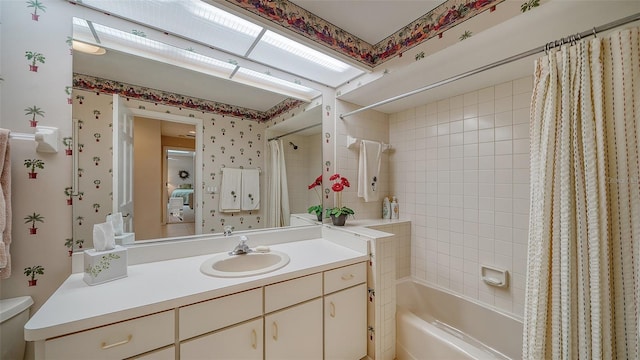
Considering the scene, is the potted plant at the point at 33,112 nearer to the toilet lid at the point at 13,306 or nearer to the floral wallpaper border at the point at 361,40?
the toilet lid at the point at 13,306

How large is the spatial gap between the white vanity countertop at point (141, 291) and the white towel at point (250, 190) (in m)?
0.45

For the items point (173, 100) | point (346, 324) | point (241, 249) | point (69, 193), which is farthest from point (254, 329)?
point (173, 100)

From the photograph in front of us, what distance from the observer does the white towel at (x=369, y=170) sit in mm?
2158

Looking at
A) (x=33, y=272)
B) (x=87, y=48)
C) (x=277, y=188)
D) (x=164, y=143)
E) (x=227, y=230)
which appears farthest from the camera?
(x=277, y=188)

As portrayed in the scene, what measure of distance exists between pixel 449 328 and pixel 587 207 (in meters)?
1.61

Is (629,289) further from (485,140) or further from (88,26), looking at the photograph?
(88,26)

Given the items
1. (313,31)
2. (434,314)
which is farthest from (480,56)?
(434,314)

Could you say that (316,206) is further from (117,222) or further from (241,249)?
(117,222)

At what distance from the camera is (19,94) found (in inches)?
39.4

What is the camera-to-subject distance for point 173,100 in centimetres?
140

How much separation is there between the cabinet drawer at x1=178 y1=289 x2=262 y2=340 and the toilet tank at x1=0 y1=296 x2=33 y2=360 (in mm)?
686

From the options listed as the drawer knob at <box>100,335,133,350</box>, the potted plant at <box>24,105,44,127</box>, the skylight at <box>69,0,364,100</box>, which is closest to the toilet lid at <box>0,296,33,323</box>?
the drawer knob at <box>100,335,133,350</box>

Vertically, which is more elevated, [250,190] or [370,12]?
[370,12]

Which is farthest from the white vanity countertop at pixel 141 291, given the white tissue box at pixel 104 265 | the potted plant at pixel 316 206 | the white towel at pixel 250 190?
the potted plant at pixel 316 206
